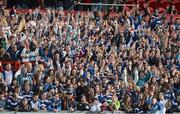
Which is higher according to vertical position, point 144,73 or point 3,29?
point 3,29

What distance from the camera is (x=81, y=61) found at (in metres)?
30.4

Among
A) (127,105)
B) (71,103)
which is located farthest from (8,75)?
(127,105)

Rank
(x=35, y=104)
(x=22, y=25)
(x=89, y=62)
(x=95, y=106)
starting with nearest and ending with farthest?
(x=35, y=104)
(x=95, y=106)
(x=89, y=62)
(x=22, y=25)

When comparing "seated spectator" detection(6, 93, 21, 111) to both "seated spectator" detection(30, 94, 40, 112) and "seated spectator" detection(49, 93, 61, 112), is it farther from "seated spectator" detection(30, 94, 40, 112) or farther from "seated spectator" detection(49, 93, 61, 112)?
"seated spectator" detection(49, 93, 61, 112)

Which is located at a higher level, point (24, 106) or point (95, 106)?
point (24, 106)

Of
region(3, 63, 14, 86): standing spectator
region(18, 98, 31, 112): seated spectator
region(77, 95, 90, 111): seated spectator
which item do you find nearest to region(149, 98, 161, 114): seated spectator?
region(77, 95, 90, 111): seated spectator

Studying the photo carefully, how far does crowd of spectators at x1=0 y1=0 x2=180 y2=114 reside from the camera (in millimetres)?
28500

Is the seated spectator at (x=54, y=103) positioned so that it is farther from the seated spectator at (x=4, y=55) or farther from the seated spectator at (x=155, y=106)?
the seated spectator at (x=155, y=106)

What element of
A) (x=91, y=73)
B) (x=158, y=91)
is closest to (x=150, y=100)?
(x=158, y=91)

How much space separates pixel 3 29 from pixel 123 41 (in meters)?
5.63

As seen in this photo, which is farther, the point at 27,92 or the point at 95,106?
the point at 95,106

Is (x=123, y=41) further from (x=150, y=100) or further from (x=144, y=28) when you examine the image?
(x=150, y=100)

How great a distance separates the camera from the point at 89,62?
30.3 m

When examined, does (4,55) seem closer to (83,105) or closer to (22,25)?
(22,25)
